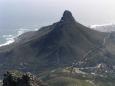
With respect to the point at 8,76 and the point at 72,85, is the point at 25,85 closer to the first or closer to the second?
the point at 8,76

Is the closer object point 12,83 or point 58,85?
point 12,83

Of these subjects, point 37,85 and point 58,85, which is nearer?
point 37,85

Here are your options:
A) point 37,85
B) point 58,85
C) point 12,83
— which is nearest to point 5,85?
point 12,83

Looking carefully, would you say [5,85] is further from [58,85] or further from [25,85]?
[58,85]

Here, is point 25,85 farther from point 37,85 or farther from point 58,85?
point 58,85

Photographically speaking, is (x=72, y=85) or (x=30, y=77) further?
(x=72, y=85)

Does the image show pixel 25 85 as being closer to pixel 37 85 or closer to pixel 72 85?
pixel 37 85

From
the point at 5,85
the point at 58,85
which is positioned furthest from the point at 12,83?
the point at 58,85

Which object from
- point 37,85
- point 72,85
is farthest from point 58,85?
point 37,85
